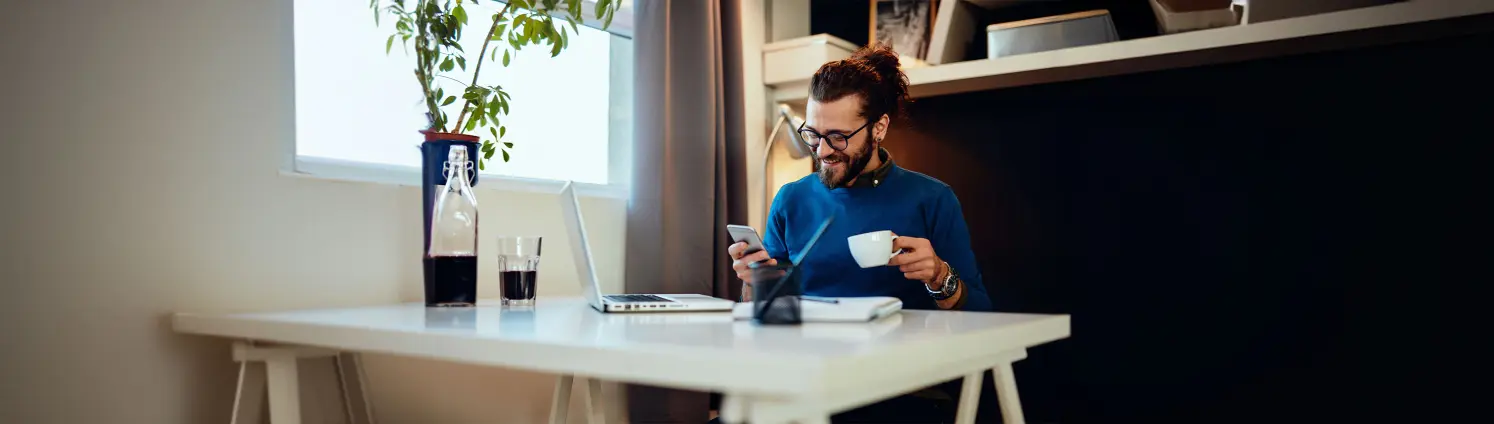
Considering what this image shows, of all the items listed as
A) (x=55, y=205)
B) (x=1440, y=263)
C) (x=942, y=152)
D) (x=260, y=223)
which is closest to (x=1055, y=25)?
(x=942, y=152)

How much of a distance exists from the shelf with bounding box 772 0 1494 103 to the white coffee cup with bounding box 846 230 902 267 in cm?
119

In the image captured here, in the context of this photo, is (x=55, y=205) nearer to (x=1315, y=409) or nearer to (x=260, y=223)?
(x=260, y=223)

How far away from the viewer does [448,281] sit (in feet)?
5.63

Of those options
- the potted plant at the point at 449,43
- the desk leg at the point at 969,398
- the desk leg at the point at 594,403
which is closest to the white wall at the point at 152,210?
the potted plant at the point at 449,43

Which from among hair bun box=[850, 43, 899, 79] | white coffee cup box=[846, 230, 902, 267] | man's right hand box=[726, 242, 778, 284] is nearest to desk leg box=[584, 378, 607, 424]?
man's right hand box=[726, 242, 778, 284]

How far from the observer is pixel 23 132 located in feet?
5.01

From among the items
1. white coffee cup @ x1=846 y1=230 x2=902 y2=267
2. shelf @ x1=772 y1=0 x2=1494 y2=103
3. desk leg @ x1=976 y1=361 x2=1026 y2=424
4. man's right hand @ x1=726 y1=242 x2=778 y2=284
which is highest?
shelf @ x1=772 y1=0 x2=1494 y2=103

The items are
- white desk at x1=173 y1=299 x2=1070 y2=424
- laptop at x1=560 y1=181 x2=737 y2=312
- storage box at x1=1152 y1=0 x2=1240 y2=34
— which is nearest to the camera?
white desk at x1=173 y1=299 x2=1070 y2=424

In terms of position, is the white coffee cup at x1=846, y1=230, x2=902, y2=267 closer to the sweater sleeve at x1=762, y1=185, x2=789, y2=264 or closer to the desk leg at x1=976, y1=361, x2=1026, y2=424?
the desk leg at x1=976, y1=361, x2=1026, y2=424

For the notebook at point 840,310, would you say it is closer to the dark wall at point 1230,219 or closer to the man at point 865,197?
the man at point 865,197

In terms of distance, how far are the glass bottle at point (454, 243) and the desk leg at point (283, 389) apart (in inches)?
9.6

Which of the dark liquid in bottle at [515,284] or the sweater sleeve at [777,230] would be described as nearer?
the dark liquid in bottle at [515,284]

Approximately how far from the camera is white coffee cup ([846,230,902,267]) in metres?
1.59

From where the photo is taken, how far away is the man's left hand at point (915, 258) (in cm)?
173
